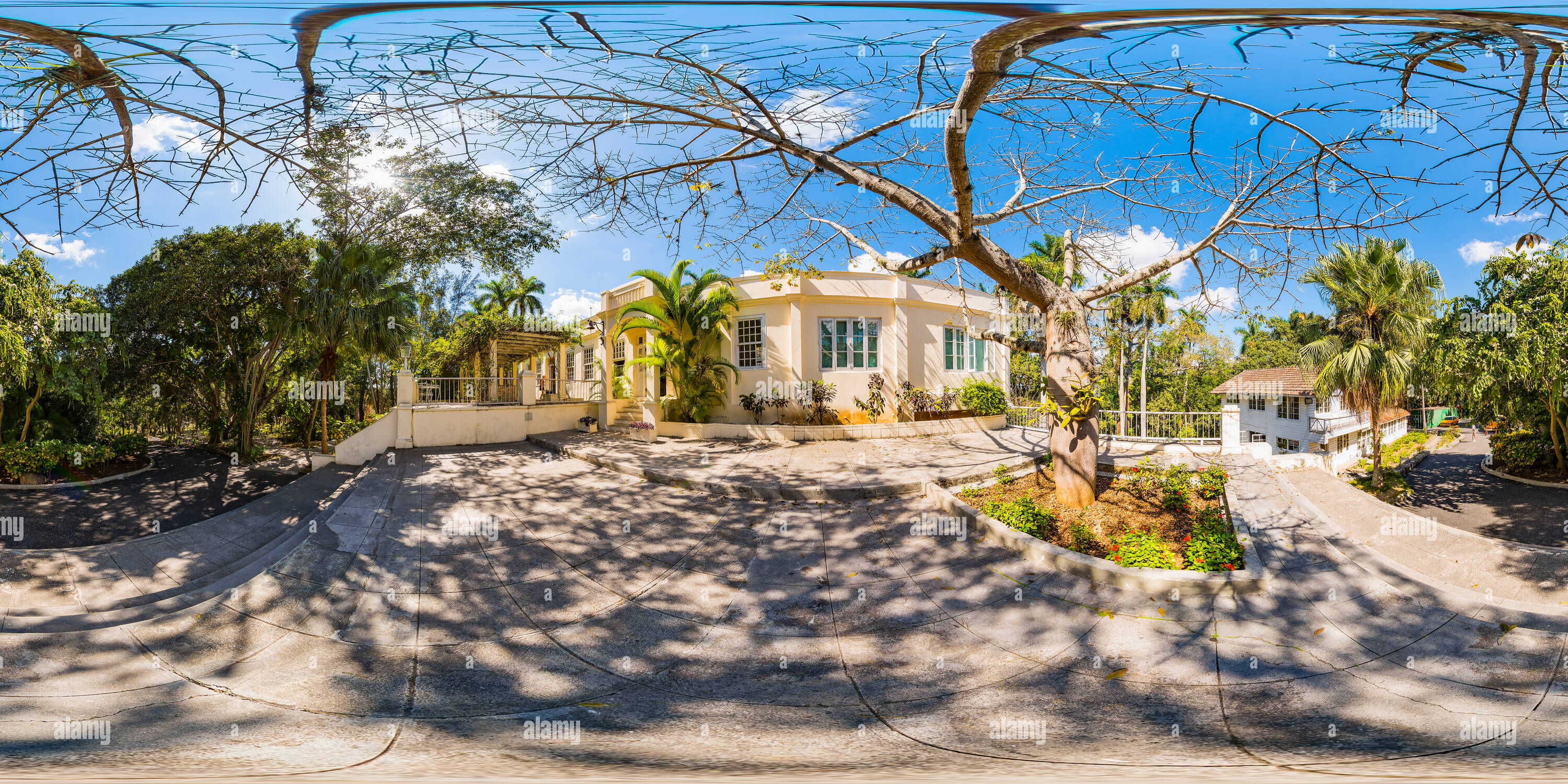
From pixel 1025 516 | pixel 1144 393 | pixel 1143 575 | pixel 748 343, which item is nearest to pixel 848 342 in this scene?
pixel 748 343

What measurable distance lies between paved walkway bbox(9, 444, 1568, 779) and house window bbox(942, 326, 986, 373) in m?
11.6

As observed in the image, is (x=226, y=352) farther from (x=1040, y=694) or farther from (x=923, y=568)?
(x=1040, y=694)

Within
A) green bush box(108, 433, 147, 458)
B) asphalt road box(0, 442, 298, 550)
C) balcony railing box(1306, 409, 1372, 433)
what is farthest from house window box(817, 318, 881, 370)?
balcony railing box(1306, 409, 1372, 433)

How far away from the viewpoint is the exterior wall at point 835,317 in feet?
48.3

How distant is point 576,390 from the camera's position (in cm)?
1460

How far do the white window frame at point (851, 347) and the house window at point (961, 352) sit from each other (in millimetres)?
2624

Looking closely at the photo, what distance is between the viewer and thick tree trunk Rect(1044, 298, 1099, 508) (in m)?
6.20

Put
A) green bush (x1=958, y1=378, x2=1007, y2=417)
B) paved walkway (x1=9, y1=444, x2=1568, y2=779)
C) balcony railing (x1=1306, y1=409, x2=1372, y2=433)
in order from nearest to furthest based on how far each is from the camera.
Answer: paved walkway (x1=9, y1=444, x2=1568, y2=779) < green bush (x1=958, y1=378, x2=1007, y2=417) < balcony railing (x1=1306, y1=409, x2=1372, y2=433)

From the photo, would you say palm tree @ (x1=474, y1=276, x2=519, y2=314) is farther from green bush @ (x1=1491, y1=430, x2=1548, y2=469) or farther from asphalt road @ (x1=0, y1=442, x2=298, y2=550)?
green bush @ (x1=1491, y1=430, x2=1548, y2=469)

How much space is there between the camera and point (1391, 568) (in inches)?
185

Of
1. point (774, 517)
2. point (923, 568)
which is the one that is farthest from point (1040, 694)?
point (774, 517)

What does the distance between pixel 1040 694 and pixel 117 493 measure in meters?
13.6

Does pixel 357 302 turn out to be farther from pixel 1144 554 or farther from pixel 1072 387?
pixel 1144 554

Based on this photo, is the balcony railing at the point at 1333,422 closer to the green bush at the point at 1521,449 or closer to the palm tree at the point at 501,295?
the green bush at the point at 1521,449
